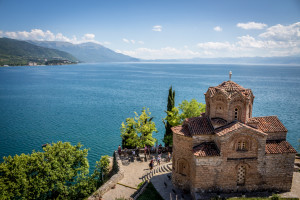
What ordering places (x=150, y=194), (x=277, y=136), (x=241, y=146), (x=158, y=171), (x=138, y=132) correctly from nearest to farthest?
(x=241, y=146)
(x=277, y=136)
(x=150, y=194)
(x=158, y=171)
(x=138, y=132)

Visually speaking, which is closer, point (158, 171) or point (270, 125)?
point (270, 125)

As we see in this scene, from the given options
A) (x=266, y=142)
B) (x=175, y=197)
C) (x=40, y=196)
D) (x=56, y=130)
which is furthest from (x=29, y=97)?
(x=266, y=142)

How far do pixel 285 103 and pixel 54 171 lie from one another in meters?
73.0

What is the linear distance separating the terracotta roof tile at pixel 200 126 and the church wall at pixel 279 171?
580cm

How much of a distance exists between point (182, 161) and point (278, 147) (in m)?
9.26

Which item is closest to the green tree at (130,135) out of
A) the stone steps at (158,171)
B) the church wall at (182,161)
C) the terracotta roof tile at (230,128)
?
the stone steps at (158,171)

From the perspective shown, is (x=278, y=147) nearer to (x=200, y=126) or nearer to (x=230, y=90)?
(x=230, y=90)

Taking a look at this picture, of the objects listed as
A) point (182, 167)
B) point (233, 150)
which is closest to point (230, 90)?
point (233, 150)

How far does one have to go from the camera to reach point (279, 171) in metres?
19.5

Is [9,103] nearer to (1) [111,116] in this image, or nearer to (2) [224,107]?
(1) [111,116]

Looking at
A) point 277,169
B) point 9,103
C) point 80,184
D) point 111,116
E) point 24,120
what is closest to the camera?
point 277,169

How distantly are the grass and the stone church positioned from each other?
3.25 m

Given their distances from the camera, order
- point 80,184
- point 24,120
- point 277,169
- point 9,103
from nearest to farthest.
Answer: point 277,169, point 80,184, point 24,120, point 9,103

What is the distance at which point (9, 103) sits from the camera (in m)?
66.9
